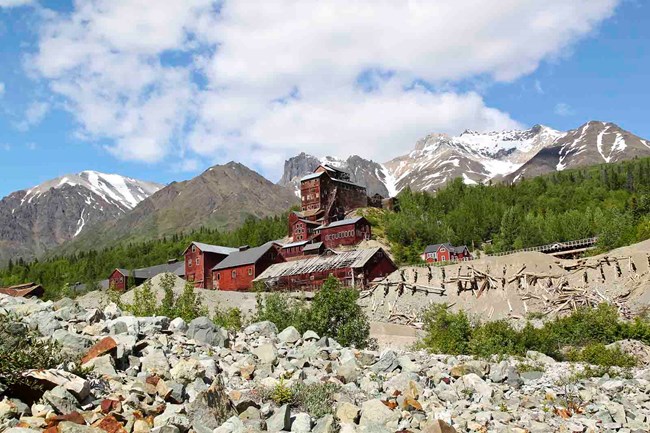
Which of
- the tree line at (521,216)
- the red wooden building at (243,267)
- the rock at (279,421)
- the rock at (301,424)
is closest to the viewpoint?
the rock at (279,421)

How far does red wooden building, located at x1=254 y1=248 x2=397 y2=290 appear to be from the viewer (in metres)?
67.1

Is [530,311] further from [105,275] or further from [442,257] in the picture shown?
[105,275]

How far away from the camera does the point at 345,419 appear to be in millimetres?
16219

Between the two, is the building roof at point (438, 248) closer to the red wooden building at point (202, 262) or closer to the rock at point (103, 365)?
the red wooden building at point (202, 262)

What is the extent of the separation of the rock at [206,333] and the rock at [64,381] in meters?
8.40

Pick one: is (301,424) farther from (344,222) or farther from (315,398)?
(344,222)

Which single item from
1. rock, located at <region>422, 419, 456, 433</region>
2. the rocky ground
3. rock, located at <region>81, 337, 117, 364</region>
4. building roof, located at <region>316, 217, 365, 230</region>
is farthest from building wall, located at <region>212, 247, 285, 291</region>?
rock, located at <region>422, 419, 456, 433</region>

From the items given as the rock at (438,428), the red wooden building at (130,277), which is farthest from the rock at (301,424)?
the red wooden building at (130,277)

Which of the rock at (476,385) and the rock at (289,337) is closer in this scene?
the rock at (476,385)

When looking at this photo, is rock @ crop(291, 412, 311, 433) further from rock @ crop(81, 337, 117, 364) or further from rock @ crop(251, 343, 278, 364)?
rock @ crop(81, 337, 117, 364)

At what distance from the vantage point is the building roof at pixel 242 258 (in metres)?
79.8

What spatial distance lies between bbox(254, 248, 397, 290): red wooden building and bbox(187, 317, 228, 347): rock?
42.1 m

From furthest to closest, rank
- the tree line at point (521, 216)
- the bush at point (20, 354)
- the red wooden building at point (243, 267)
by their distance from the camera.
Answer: the tree line at point (521, 216) → the red wooden building at point (243, 267) → the bush at point (20, 354)

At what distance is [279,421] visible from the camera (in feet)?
49.8
